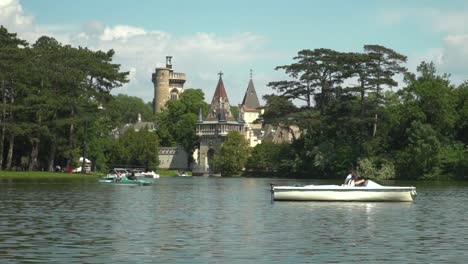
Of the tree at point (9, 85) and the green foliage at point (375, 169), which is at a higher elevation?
the tree at point (9, 85)

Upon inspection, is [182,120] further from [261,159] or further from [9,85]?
[9,85]

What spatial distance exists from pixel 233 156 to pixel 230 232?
378 feet

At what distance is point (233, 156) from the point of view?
5669 inches

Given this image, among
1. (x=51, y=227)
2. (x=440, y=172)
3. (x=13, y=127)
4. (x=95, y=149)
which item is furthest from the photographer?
(x=95, y=149)

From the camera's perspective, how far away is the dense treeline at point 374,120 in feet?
306

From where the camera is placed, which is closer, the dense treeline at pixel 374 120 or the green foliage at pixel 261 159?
the dense treeline at pixel 374 120

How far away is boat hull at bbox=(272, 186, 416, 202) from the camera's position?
46594mm

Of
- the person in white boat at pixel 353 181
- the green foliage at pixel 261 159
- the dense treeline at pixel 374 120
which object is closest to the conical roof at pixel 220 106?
the green foliage at pixel 261 159

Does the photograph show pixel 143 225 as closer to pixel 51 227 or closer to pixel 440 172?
pixel 51 227

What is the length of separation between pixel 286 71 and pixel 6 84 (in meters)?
35.0

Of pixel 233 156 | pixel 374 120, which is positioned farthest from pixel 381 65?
pixel 233 156

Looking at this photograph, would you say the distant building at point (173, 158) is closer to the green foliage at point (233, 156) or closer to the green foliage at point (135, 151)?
the green foliage at point (135, 151)

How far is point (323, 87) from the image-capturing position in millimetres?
104375

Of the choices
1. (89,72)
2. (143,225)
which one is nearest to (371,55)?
(89,72)
